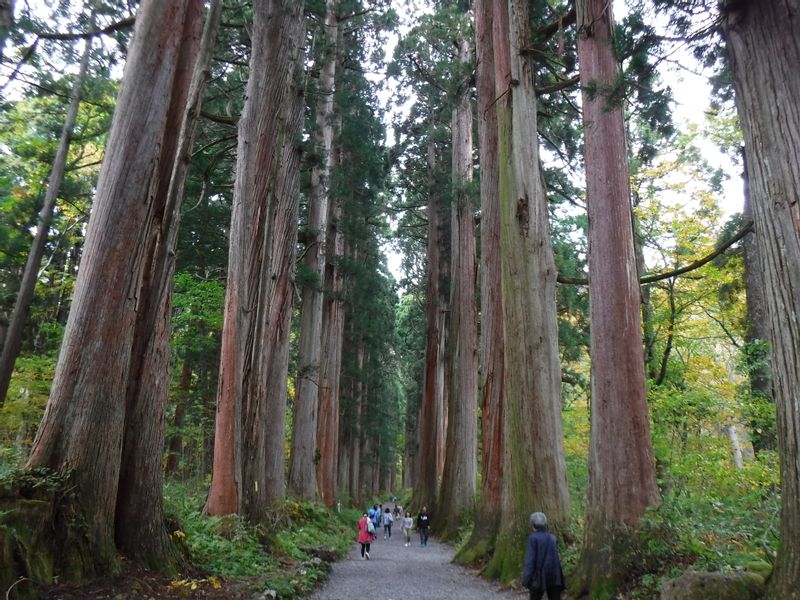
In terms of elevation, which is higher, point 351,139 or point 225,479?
point 351,139

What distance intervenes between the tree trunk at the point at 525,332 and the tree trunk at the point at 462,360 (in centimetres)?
605

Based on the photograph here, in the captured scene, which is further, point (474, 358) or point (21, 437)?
point (474, 358)

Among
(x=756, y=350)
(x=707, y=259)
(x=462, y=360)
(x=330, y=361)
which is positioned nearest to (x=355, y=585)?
(x=707, y=259)

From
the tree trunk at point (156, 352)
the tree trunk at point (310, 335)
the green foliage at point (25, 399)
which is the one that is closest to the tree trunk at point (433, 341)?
the tree trunk at point (310, 335)

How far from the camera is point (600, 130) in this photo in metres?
7.34

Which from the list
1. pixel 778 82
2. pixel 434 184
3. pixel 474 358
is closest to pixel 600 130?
pixel 778 82

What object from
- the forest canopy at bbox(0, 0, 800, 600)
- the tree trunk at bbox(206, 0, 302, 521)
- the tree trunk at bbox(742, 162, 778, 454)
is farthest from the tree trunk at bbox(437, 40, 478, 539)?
the tree trunk at bbox(742, 162, 778, 454)

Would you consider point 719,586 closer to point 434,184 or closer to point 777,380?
point 777,380

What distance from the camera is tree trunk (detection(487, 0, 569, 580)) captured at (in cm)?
816

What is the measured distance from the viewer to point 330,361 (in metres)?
20.5

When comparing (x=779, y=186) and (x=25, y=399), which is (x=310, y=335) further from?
(x=779, y=186)

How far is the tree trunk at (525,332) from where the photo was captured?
816cm

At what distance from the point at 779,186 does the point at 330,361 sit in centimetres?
1761

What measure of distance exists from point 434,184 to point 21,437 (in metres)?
16.0
